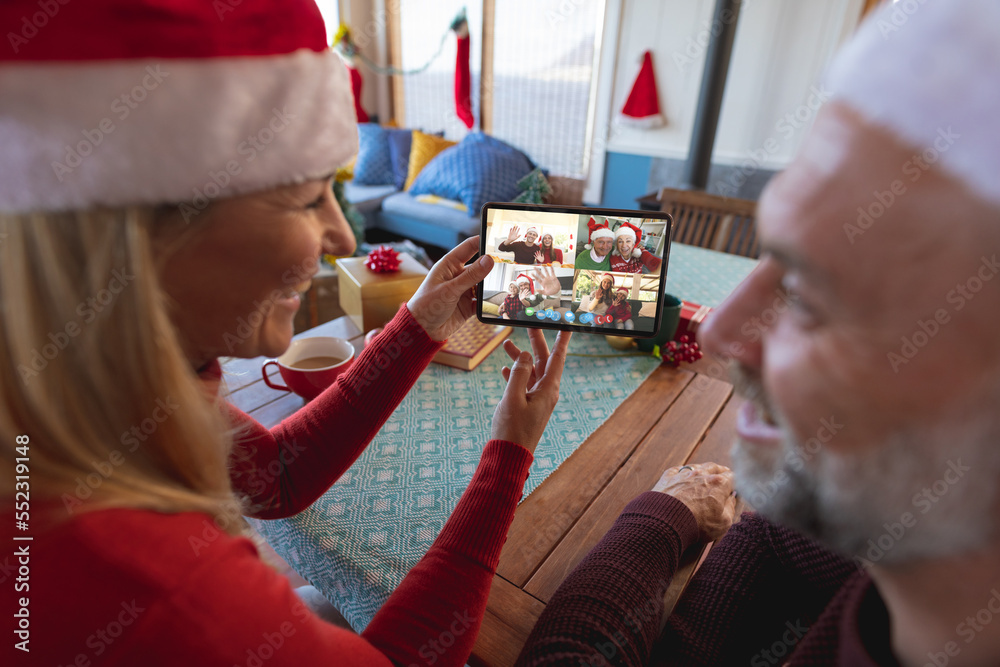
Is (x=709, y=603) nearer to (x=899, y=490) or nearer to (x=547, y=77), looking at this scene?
(x=899, y=490)

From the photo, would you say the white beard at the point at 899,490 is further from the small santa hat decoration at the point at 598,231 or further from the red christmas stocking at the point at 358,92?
the red christmas stocking at the point at 358,92

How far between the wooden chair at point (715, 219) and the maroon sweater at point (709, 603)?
1.77 m

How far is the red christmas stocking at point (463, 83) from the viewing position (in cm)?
406

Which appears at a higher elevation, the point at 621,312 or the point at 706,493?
the point at 621,312

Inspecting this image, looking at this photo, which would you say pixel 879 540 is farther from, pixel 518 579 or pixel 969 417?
pixel 518 579

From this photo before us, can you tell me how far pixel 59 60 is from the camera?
0.40 m

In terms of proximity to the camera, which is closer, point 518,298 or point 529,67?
point 518,298

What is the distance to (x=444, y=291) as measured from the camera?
944 millimetres

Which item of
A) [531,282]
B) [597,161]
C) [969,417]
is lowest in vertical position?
[597,161]

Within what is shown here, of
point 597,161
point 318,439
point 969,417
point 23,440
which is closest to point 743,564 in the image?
point 969,417

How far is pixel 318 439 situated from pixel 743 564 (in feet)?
2.16

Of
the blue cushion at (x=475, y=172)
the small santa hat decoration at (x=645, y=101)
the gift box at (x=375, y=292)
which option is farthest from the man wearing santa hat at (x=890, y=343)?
the small santa hat decoration at (x=645, y=101)

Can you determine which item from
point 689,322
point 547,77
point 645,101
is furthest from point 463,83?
point 689,322

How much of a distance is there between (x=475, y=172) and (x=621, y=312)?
9.78ft
